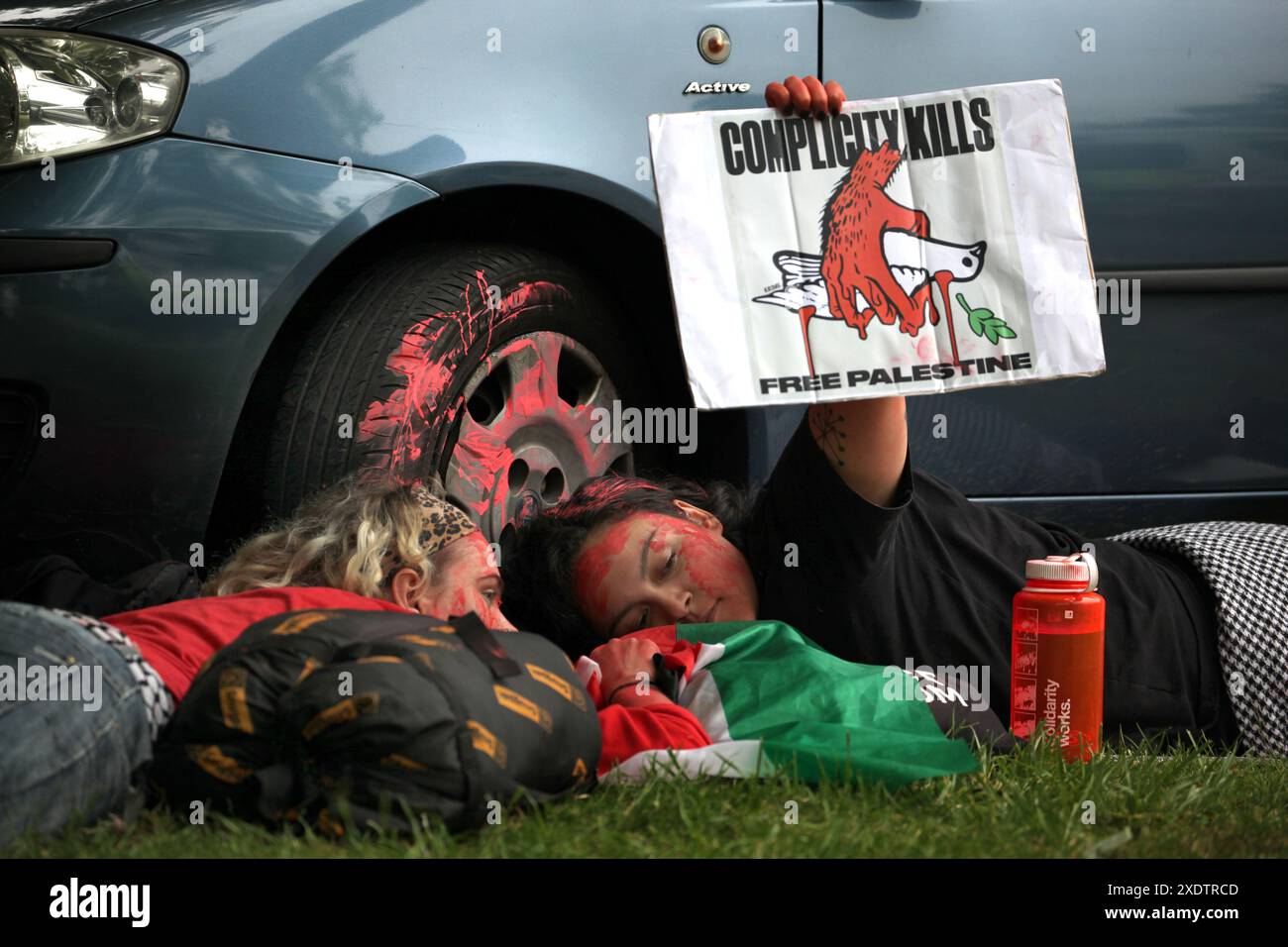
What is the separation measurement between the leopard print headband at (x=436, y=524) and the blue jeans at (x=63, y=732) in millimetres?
748

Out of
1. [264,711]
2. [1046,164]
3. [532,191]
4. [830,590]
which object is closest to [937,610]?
[830,590]

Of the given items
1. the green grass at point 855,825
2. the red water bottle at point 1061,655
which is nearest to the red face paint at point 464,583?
the green grass at point 855,825

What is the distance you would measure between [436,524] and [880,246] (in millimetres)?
931

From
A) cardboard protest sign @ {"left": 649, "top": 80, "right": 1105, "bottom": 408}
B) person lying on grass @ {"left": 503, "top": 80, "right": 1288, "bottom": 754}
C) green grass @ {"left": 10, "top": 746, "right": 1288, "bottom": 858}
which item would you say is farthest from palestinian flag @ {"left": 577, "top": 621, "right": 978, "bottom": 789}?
cardboard protest sign @ {"left": 649, "top": 80, "right": 1105, "bottom": 408}

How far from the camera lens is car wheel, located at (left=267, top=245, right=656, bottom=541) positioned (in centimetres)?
268

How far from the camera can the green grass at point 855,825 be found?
179cm

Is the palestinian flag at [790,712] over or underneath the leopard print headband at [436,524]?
underneath

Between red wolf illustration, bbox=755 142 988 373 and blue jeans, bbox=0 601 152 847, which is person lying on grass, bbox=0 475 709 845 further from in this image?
red wolf illustration, bbox=755 142 988 373

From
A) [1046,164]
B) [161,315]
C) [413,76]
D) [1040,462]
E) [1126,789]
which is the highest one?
[413,76]

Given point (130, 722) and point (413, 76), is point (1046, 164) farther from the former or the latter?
point (130, 722)

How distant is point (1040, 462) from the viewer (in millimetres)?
3398

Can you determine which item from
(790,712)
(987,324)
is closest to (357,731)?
(790,712)

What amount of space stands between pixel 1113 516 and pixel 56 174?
240cm

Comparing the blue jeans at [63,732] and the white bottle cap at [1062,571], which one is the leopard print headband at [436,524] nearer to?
the blue jeans at [63,732]
